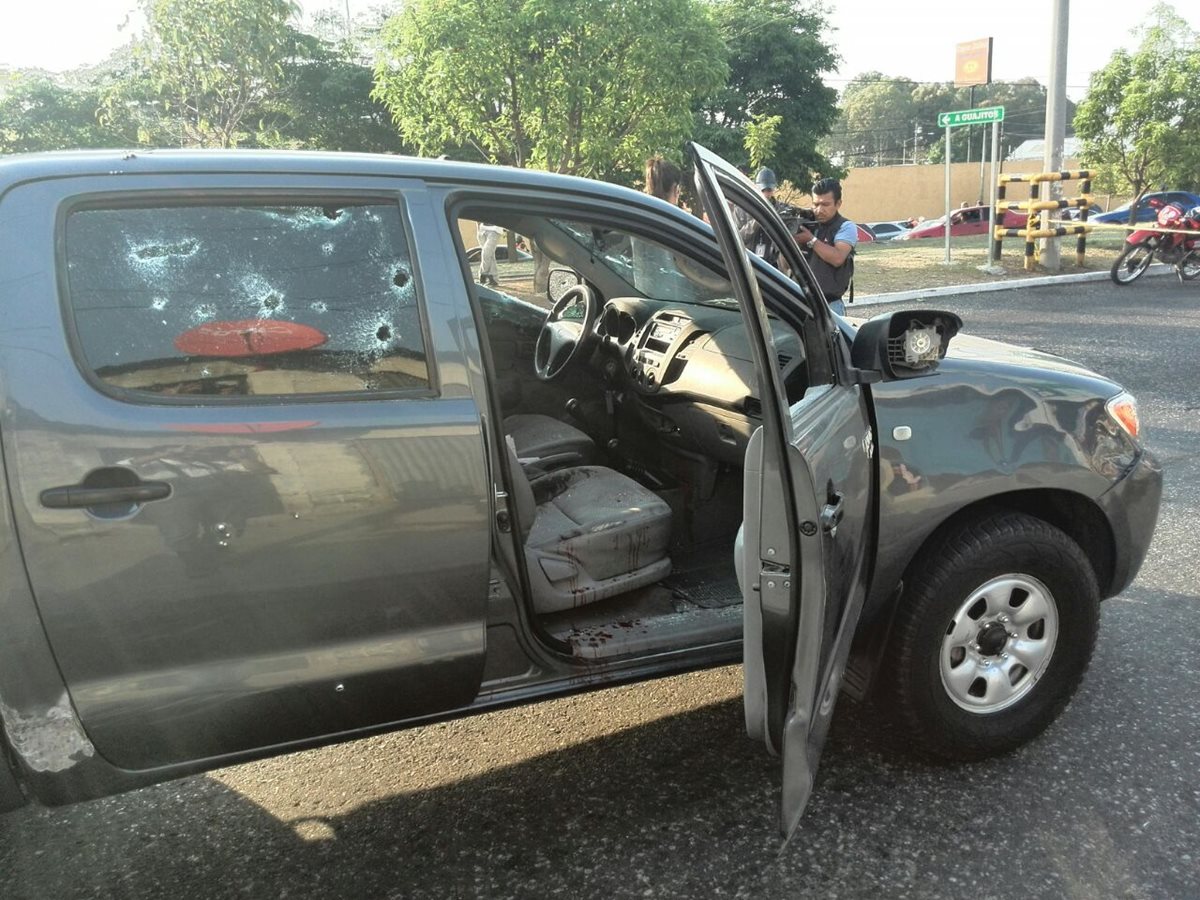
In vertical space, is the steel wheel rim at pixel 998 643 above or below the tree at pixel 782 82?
below

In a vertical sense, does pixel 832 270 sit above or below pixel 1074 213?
above

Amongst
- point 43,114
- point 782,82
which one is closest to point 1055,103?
point 782,82

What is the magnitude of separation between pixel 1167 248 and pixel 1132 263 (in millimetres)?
476

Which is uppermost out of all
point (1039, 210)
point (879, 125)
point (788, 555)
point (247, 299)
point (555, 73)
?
point (879, 125)

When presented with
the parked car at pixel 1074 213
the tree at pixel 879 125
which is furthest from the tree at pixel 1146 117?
the tree at pixel 879 125

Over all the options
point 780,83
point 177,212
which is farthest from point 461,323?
point 780,83

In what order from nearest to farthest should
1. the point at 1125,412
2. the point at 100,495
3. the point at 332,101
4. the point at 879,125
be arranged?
the point at 100,495 < the point at 1125,412 < the point at 332,101 < the point at 879,125

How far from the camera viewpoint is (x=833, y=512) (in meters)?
2.16

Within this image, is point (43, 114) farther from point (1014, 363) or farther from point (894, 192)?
point (894, 192)

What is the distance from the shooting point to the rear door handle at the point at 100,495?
1.85 metres

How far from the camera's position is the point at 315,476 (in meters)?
2.03

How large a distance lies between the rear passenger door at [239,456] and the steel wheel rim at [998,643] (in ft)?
4.50

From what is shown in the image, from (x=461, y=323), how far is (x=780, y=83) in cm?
3229

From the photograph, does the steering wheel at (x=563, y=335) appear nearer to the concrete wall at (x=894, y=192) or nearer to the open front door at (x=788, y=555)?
the open front door at (x=788, y=555)
